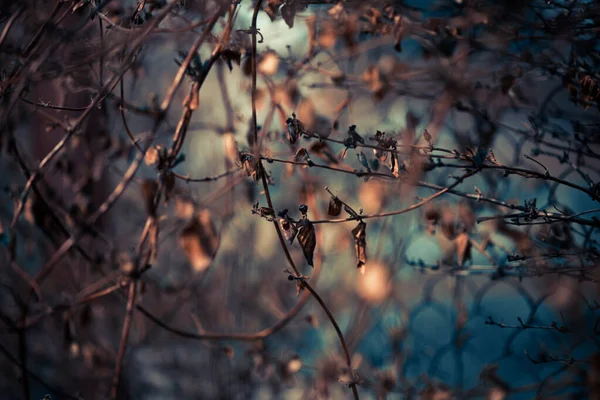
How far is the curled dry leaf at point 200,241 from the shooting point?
103 cm

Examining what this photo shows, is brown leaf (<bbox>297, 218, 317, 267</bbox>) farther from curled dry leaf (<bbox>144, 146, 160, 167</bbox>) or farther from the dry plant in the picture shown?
curled dry leaf (<bbox>144, 146, 160, 167</bbox>)

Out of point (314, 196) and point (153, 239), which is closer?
point (153, 239)

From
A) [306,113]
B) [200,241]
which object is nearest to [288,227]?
[200,241]

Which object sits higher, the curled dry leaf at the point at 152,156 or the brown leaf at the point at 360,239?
the curled dry leaf at the point at 152,156

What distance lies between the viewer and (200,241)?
1.05 meters

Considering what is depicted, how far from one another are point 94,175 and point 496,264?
3.23ft

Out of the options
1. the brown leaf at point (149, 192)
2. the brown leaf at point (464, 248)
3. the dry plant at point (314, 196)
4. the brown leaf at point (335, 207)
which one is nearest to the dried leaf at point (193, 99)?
the dry plant at point (314, 196)

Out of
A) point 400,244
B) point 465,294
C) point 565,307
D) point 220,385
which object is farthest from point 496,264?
point 220,385

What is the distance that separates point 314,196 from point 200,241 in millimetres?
318

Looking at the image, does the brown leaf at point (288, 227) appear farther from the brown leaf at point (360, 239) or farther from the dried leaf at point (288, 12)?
the dried leaf at point (288, 12)

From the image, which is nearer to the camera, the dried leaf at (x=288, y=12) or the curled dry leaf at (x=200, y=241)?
the dried leaf at (x=288, y=12)

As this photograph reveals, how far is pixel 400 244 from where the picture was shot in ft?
4.51

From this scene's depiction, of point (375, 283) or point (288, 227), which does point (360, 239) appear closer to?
point (288, 227)

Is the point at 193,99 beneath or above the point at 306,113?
beneath
